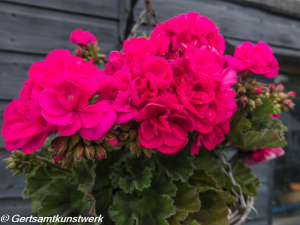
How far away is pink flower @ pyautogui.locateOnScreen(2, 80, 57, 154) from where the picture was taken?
0.29 m

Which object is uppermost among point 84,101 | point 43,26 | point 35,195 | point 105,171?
point 84,101

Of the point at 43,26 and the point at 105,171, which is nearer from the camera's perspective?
the point at 105,171

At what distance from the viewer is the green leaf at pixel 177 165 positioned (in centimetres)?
50

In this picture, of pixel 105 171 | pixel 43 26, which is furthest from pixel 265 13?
pixel 105 171

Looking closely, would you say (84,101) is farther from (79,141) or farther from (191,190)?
(191,190)

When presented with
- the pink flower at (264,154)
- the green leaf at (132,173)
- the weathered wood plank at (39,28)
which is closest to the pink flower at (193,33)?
the green leaf at (132,173)

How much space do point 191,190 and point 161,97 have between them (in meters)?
0.30

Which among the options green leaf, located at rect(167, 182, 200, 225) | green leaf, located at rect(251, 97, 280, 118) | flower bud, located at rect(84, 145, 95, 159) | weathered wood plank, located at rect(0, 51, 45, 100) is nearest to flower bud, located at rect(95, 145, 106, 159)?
flower bud, located at rect(84, 145, 95, 159)

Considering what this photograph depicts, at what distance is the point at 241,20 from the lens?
4.19 feet

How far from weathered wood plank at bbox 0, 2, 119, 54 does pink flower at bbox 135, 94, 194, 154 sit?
807 millimetres

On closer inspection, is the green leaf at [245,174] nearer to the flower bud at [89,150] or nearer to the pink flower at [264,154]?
the pink flower at [264,154]

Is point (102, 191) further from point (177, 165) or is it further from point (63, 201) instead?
point (177, 165)

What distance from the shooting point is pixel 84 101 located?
0.98 feet

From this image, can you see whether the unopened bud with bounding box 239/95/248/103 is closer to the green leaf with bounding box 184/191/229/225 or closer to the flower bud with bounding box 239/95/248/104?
the flower bud with bounding box 239/95/248/104
